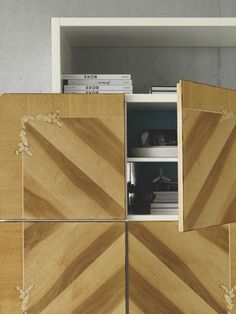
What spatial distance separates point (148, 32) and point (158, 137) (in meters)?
0.49

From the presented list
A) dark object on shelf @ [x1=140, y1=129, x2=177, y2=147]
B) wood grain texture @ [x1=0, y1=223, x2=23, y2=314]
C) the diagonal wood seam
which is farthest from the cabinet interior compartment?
wood grain texture @ [x1=0, y1=223, x2=23, y2=314]

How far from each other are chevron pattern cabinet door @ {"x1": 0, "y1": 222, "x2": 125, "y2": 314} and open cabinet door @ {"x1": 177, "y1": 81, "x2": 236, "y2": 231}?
1.11 feet

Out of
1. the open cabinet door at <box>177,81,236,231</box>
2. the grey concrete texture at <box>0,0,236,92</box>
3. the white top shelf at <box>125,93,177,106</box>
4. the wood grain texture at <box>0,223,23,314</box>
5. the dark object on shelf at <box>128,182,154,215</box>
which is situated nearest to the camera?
the open cabinet door at <box>177,81,236,231</box>

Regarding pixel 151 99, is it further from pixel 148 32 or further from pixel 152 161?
pixel 148 32

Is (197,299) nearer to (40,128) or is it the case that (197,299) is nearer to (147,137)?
(147,137)

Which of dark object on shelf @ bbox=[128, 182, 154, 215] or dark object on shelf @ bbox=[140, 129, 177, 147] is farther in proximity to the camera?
dark object on shelf @ bbox=[140, 129, 177, 147]

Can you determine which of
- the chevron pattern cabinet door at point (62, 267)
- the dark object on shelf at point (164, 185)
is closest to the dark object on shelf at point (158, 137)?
the dark object on shelf at point (164, 185)

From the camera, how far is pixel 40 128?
209 cm

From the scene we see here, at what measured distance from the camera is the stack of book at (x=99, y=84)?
2.27 m

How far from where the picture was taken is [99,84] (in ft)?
7.45

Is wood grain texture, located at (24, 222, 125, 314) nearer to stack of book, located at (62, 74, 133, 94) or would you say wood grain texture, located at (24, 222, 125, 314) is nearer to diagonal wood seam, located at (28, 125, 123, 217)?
diagonal wood seam, located at (28, 125, 123, 217)

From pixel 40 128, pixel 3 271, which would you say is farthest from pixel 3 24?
pixel 3 271

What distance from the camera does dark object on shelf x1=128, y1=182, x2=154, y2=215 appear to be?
2288 mm

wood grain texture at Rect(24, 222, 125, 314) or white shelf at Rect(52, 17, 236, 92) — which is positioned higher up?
white shelf at Rect(52, 17, 236, 92)
